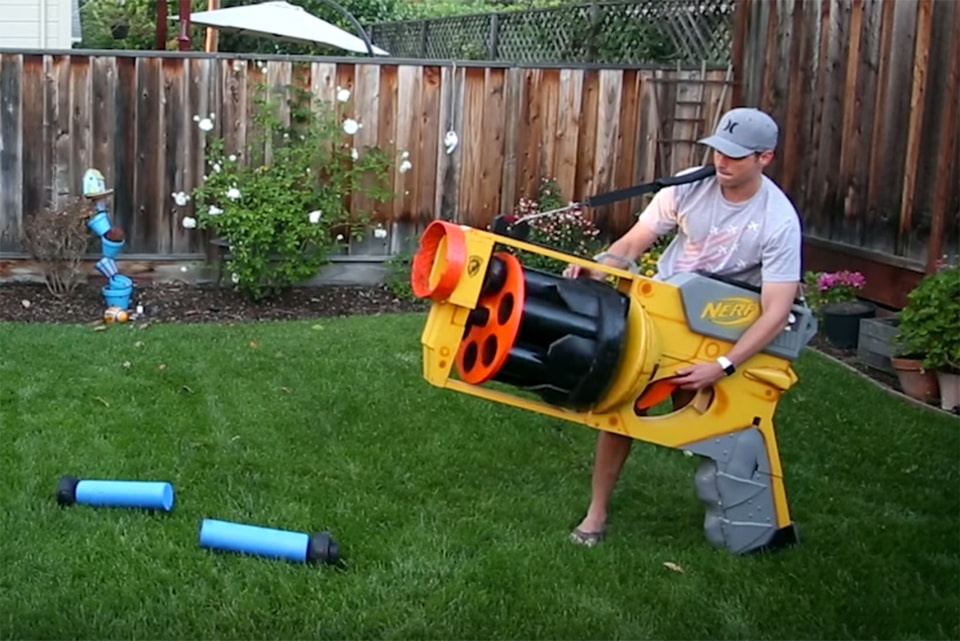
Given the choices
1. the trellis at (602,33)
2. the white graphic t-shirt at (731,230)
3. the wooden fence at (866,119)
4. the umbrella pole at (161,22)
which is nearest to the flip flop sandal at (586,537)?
the white graphic t-shirt at (731,230)

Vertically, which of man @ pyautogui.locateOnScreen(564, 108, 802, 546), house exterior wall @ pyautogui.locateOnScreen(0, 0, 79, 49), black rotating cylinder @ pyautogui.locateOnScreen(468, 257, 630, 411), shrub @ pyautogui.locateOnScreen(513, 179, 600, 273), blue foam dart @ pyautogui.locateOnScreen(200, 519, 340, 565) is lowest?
blue foam dart @ pyautogui.locateOnScreen(200, 519, 340, 565)

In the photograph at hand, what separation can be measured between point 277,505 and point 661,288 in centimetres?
166

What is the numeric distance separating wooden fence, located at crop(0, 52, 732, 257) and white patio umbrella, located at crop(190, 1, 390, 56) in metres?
3.54

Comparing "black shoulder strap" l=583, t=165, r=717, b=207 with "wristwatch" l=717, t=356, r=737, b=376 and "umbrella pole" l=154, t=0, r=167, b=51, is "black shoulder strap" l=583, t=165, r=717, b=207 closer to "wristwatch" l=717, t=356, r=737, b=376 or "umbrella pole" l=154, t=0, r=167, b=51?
"wristwatch" l=717, t=356, r=737, b=376

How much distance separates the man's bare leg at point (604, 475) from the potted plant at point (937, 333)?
263cm

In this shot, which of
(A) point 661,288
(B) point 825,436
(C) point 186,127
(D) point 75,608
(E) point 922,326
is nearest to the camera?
(D) point 75,608

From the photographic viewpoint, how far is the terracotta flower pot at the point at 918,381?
270 inches

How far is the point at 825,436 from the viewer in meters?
6.15

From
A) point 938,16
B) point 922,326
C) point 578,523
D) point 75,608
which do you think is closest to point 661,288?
point 578,523

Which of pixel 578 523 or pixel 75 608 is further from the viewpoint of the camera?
pixel 578 523

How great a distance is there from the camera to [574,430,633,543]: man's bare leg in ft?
15.3

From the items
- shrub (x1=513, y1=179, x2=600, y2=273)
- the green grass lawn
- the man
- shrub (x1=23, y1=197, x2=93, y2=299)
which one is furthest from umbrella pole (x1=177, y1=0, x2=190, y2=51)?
the man

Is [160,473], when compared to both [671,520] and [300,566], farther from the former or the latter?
[671,520]

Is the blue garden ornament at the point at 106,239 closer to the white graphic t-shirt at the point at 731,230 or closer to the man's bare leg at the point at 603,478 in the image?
the man's bare leg at the point at 603,478
